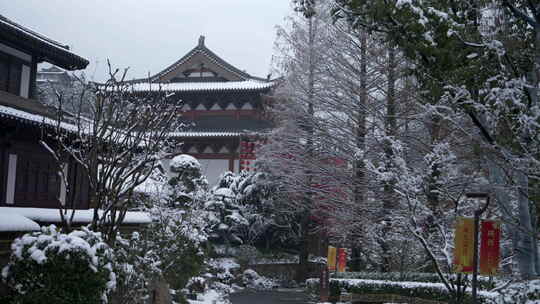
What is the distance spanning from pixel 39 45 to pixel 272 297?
458 inches

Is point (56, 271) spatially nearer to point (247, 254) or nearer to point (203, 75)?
point (247, 254)

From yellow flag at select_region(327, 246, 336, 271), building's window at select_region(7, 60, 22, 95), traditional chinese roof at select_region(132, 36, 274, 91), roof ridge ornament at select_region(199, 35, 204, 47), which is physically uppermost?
roof ridge ornament at select_region(199, 35, 204, 47)

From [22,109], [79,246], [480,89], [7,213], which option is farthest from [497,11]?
[22,109]

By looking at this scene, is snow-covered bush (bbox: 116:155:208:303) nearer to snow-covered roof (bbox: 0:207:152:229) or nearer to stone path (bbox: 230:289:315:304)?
snow-covered roof (bbox: 0:207:152:229)

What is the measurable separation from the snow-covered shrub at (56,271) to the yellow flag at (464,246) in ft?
15.2

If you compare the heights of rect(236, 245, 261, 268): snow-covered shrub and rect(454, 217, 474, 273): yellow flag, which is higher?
rect(454, 217, 474, 273): yellow flag

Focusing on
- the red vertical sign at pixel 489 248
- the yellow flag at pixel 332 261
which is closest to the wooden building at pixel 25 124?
the yellow flag at pixel 332 261

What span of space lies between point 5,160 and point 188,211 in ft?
16.9

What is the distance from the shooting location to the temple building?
92.5 ft

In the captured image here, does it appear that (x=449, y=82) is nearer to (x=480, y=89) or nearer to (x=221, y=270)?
(x=480, y=89)

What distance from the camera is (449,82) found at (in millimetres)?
5879

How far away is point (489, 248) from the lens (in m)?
7.46

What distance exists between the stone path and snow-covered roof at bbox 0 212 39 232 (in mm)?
9883

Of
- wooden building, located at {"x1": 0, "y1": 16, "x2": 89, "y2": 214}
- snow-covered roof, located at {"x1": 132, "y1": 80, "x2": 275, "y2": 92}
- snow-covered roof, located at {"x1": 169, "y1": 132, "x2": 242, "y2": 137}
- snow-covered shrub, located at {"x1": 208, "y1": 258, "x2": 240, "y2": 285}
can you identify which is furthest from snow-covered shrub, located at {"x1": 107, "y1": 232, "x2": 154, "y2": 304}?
snow-covered roof, located at {"x1": 132, "y1": 80, "x2": 275, "y2": 92}
